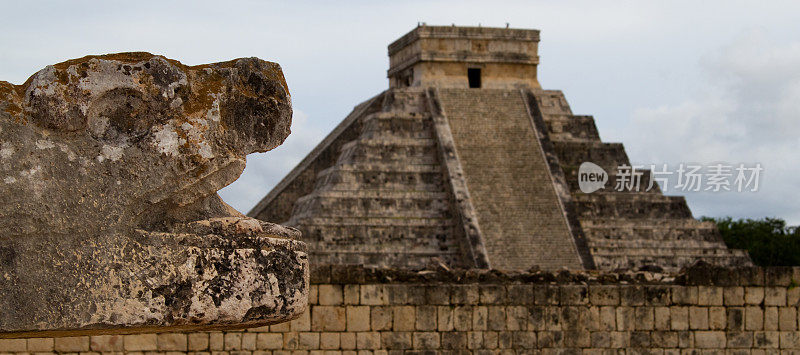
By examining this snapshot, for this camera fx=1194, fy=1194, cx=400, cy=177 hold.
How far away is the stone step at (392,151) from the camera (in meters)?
37.7

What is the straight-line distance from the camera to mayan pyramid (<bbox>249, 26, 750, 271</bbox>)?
3528 centimetres

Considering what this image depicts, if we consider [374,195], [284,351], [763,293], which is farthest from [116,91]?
[374,195]

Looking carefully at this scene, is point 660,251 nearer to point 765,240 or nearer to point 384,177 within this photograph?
point 384,177

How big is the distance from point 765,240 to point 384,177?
87.2 ft

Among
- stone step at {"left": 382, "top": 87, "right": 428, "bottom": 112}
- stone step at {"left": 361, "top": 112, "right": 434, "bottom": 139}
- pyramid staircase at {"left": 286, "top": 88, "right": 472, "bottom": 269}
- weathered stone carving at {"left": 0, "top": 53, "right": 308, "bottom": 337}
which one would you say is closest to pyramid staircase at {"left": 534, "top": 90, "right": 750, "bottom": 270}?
stone step at {"left": 382, "top": 87, "right": 428, "bottom": 112}

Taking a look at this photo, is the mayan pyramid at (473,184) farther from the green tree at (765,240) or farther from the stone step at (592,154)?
the green tree at (765,240)

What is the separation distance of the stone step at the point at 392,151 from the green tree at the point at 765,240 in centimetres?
2057

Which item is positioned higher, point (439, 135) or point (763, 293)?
point (439, 135)

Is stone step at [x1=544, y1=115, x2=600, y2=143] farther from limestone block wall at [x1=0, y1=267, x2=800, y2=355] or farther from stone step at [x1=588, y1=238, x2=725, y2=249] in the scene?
limestone block wall at [x1=0, y1=267, x2=800, y2=355]

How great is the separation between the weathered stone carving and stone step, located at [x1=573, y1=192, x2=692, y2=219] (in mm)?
35250

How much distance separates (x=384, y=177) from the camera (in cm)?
3697

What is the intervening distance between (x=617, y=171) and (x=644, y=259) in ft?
15.3

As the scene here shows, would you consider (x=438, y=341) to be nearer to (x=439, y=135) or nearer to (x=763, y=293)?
(x=763, y=293)

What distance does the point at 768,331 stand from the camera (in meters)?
14.6
